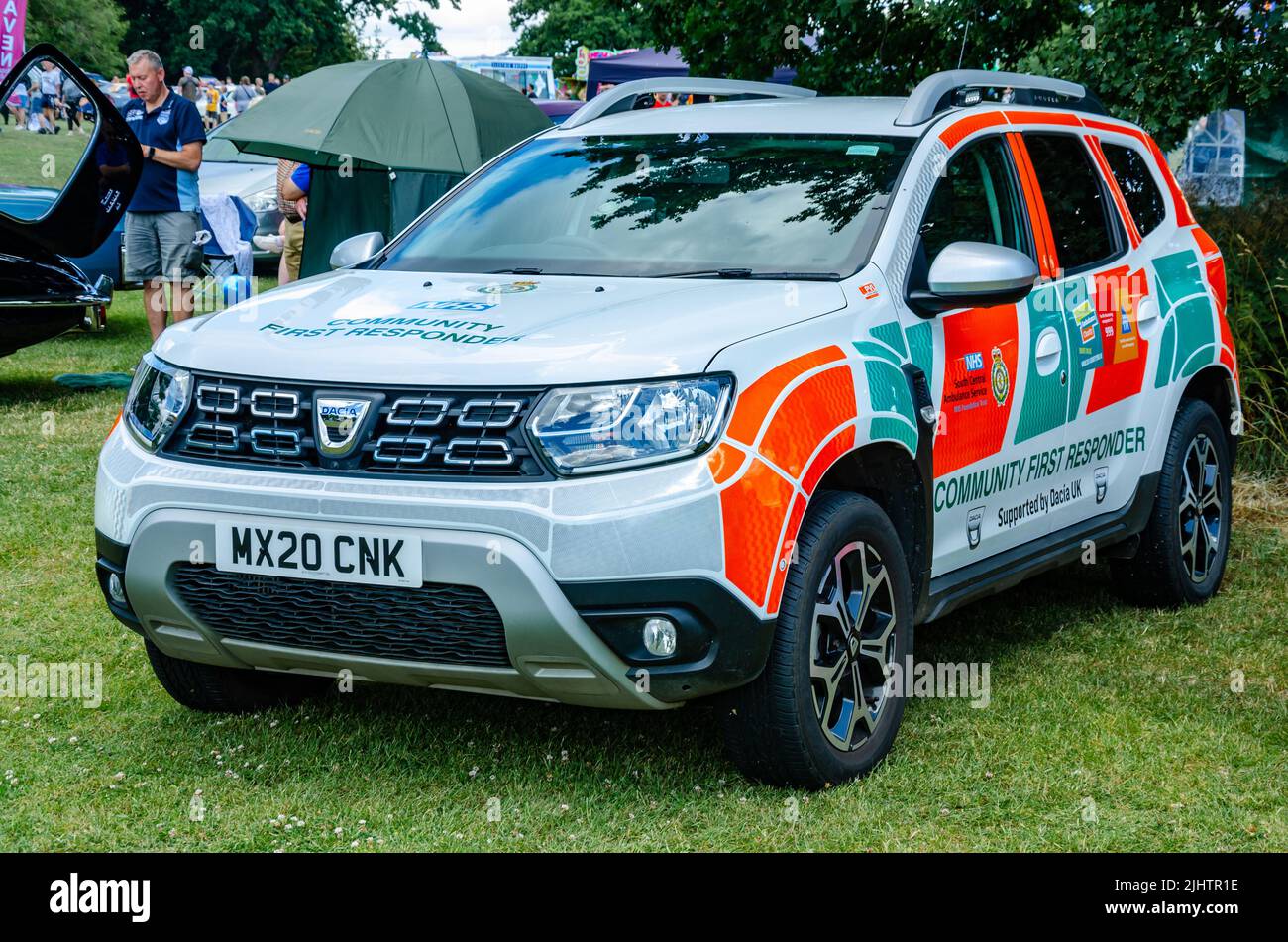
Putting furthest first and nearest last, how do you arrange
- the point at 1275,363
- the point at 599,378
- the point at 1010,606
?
the point at 1275,363
the point at 1010,606
the point at 599,378

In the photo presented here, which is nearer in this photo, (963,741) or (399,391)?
(399,391)

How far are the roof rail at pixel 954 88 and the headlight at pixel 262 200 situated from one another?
47.5 feet

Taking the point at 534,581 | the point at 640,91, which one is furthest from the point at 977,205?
the point at 534,581

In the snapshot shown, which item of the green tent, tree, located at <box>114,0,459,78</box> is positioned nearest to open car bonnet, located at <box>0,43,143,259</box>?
the green tent

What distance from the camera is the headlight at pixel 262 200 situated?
18953 mm

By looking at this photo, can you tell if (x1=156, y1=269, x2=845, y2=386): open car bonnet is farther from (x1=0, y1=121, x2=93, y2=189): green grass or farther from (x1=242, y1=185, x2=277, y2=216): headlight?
(x1=242, y1=185, x2=277, y2=216): headlight

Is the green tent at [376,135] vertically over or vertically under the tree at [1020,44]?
under

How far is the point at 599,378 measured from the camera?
3.67 metres

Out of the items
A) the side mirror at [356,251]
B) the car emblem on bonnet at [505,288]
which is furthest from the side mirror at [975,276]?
the side mirror at [356,251]

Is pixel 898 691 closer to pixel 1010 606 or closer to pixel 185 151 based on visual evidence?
pixel 1010 606

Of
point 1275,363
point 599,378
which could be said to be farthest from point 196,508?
point 1275,363

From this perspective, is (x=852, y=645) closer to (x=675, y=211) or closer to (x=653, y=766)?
(x=653, y=766)

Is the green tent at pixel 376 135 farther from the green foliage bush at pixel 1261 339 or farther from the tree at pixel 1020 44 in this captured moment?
the green foliage bush at pixel 1261 339

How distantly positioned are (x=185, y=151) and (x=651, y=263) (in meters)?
7.08
